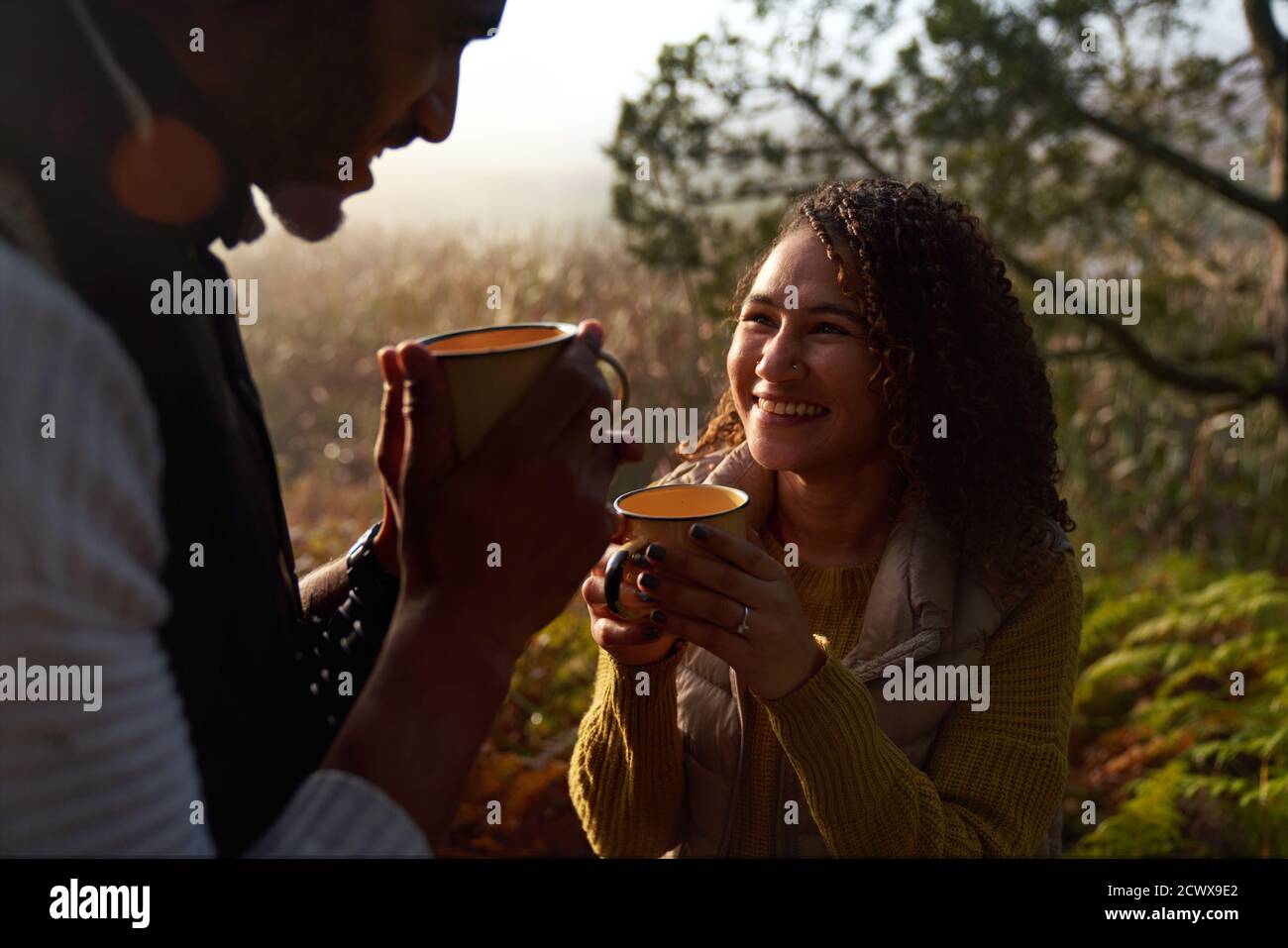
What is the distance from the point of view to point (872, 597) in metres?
2.07

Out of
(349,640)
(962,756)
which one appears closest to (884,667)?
(962,756)

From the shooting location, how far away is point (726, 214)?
471 centimetres

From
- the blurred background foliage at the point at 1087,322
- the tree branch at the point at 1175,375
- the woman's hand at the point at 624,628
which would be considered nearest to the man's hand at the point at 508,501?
the woman's hand at the point at 624,628

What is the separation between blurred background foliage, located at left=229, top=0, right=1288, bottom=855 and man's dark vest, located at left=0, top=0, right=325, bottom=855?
2056 mm

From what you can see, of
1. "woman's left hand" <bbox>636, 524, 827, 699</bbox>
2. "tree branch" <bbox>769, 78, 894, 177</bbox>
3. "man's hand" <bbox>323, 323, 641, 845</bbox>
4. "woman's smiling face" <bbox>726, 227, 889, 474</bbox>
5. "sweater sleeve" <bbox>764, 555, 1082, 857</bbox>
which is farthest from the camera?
"tree branch" <bbox>769, 78, 894, 177</bbox>

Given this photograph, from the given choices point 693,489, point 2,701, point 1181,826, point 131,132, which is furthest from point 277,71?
point 1181,826

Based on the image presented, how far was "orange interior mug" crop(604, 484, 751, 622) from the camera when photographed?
5.12ft

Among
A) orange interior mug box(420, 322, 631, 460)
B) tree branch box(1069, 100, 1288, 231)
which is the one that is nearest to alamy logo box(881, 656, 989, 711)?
orange interior mug box(420, 322, 631, 460)

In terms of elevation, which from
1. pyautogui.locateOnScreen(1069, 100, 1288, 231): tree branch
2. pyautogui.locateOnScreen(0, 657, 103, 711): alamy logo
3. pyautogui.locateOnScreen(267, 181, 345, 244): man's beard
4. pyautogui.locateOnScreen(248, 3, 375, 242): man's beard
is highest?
pyautogui.locateOnScreen(1069, 100, 1288, 231): tree branch

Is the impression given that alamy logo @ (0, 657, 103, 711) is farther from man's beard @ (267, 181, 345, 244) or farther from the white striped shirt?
man's beard @ (267, 181, 345, 244)

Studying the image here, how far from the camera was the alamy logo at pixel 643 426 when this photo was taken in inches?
48.2

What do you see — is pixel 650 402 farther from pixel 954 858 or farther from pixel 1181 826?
pixel 954 858

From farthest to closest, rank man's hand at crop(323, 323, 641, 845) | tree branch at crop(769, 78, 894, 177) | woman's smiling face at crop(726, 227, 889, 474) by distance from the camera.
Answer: tree branch at crop(769, 78, 894, 177) < woman's smiling face at crop(726, 227, 889, 474) < man's hand at crop(323, 323, 641, 845)
